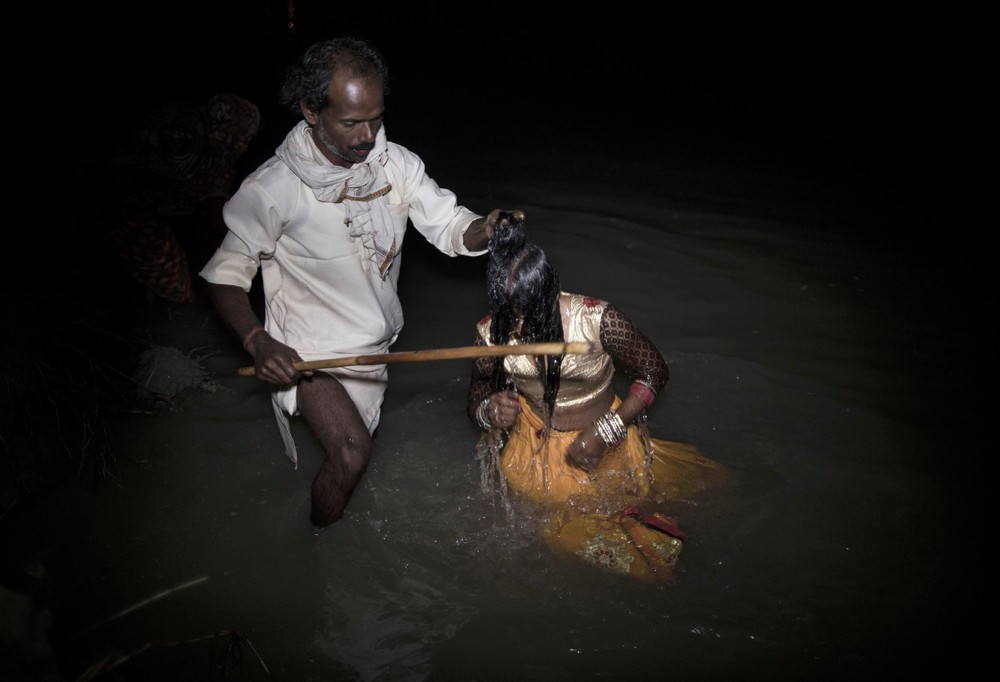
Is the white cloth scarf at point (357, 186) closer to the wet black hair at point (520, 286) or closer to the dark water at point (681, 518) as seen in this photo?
the wet black hair at point (520, 286)

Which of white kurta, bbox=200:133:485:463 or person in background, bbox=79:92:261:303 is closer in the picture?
white kurta, bbox=200:133:485:463

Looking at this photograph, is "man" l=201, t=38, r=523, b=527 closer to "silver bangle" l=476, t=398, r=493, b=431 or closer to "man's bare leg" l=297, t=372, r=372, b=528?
"man's bare leg" l=297, t=372, r=372, b=528

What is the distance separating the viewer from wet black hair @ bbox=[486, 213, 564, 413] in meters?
2.60

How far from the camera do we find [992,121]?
391 inches

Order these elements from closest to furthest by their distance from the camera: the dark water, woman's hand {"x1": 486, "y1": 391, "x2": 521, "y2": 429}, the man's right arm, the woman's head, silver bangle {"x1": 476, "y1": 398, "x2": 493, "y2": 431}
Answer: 1. the woman's head
2. the man's right arm
3. the dark water
4. woman's hand {"x1": 486, "y1": 391, "x2": 521, "y2": 429}
5. silver bangle {"x1": 476, "y1": 398, "x2": 493, "y2": 431}

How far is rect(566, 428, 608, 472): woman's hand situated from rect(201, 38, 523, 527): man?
89 cm

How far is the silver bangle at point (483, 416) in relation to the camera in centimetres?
314

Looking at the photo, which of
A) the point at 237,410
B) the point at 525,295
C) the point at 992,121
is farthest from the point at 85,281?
the point at 992,121

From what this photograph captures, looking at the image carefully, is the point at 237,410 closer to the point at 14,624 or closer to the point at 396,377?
the point at 396,377

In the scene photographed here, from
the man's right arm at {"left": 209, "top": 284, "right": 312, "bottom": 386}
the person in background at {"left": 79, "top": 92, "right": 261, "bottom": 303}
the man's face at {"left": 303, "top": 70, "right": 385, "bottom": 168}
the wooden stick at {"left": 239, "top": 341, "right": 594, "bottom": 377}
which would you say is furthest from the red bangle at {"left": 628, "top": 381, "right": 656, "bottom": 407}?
the person in background at {"left": 79, "top": 92, "right": 261, "bottom": 303}

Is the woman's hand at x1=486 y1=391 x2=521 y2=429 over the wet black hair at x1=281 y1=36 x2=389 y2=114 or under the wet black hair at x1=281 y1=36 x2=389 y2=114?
under

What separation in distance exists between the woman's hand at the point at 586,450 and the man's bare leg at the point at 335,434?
Answer: 883mm

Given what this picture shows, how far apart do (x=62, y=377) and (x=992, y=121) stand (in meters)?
11.5

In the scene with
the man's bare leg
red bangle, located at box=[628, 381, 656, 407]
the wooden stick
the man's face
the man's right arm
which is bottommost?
the man's bare leg
